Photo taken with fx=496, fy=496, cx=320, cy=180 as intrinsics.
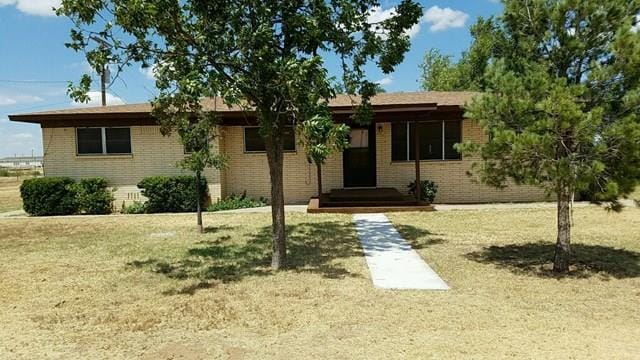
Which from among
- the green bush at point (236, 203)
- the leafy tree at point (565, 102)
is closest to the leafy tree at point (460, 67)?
the leafy tree at point (565, 102)

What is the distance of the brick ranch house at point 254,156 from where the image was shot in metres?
15.0

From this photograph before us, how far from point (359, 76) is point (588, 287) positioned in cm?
440

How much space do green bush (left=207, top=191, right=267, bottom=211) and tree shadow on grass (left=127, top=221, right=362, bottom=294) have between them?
436cm

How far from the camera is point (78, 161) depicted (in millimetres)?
15328

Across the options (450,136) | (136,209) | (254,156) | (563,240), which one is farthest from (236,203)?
(563,240)

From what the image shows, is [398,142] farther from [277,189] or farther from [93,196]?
[93,196]

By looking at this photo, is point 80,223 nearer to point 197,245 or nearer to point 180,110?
point 197,245

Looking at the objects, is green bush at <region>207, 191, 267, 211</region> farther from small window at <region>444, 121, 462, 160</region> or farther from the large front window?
small window at <region>444, 121, 462, 160</region>

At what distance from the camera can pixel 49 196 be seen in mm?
14406

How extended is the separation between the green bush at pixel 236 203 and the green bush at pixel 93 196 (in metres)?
3.13

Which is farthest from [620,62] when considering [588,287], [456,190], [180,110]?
[456,190]

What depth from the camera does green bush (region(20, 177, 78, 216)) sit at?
1439 centimetres

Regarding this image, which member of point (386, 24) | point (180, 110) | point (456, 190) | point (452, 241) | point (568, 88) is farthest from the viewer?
point (456, 190)

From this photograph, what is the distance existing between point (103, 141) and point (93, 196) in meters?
1.85
